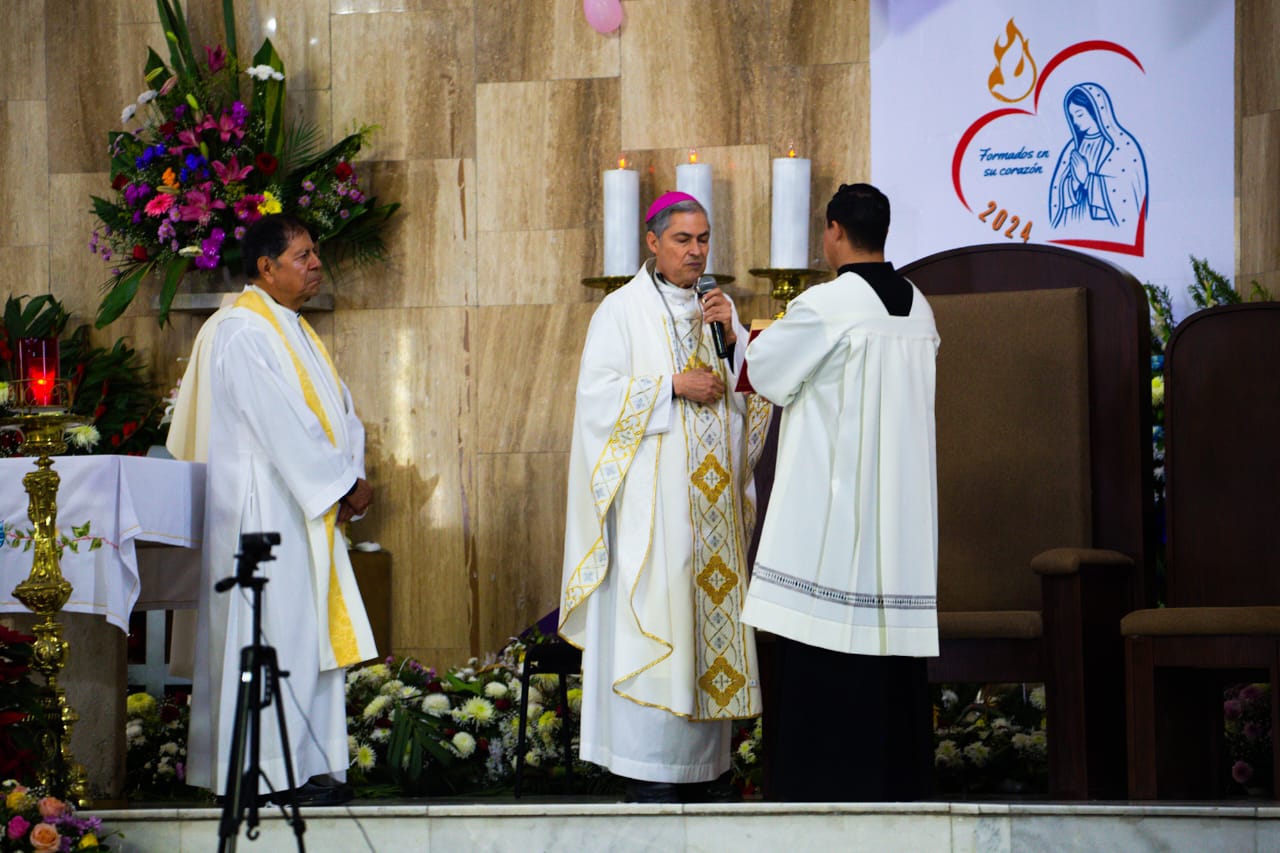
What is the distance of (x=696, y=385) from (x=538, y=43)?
7.89ft

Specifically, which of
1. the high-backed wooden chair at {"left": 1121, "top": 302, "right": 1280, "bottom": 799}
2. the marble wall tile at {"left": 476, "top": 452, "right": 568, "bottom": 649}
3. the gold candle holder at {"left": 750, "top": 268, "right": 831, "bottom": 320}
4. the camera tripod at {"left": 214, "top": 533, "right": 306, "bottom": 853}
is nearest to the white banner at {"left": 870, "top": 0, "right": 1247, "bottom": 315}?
the gold candle holder at {"left": 750, "top": 268, "right": 831, "bottom": 320}

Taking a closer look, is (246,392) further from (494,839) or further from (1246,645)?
(1246,645)

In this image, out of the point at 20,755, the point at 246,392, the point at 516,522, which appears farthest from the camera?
the point at 516,522

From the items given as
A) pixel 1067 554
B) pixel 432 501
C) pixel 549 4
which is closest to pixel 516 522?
pixel 432 501

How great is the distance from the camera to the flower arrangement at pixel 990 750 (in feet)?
16.8

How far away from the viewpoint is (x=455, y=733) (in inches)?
206

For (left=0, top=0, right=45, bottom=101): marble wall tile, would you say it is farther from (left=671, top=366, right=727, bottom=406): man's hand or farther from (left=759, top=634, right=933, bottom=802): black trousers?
(left=759, top=634, right=933, bottom=802): black trousers

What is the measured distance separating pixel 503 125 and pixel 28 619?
2.76 m

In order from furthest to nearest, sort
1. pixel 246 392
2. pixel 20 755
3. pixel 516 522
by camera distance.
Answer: pixel 516 522
pixel 246 392
pixel 20 755

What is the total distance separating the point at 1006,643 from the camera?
468 centimetres

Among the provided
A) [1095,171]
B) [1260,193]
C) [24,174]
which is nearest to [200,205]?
[24,174]

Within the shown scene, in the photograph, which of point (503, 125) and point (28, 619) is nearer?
point (28, 619)

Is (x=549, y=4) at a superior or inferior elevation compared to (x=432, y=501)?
superior

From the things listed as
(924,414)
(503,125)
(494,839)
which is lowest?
(494,839)
